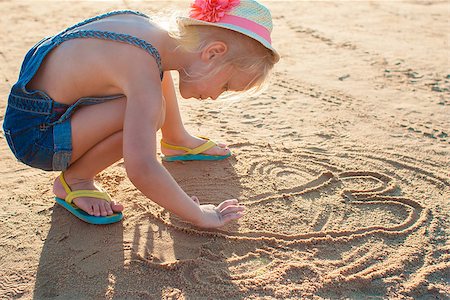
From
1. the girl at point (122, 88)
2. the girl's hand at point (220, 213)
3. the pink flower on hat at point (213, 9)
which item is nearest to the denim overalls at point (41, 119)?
the girl at point (122, 88)

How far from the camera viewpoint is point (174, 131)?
298 cm

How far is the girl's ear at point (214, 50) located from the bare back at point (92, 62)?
21 centimetres

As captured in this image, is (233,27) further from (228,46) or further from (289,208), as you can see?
(289,208)

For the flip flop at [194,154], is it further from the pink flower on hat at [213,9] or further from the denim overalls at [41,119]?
the pink flower on hat at [213,9]

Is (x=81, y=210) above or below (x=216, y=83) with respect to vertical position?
below

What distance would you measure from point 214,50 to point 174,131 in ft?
2.61

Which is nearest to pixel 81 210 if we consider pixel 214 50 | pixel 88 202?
pixel 88 202

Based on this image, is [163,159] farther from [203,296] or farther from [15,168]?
[203,296]

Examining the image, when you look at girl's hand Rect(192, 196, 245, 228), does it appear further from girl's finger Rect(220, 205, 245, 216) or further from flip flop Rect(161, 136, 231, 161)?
flip flop Rect(161, 136, 231, 161)

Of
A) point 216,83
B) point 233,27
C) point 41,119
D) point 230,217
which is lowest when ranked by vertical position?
point 230,217

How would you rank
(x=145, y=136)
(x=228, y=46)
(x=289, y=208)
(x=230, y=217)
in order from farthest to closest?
(x=289, y=208) < (x=230, y=217) < (x=228, y=46) < (x=145, y=136)

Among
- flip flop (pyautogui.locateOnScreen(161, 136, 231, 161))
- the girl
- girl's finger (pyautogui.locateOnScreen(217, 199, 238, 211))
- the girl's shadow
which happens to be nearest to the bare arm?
the girl

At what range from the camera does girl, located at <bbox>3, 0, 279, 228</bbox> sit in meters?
2.20

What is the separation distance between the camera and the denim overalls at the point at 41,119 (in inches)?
95.3
